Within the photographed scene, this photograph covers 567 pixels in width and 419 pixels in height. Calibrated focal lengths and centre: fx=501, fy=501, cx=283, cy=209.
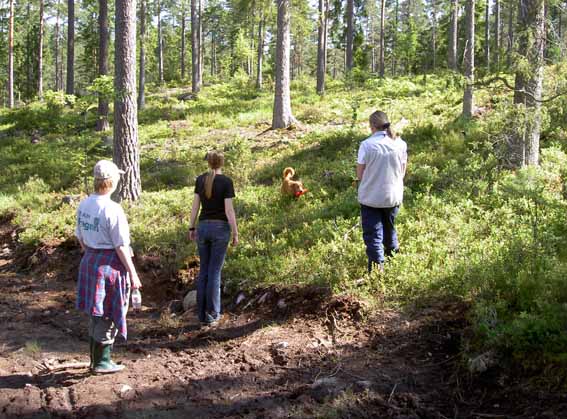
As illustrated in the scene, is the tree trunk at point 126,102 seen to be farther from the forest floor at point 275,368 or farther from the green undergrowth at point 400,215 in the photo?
the forest floor at point 275,368

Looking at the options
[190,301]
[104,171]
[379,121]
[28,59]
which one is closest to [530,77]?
[379,121]

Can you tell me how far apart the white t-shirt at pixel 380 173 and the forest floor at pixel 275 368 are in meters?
1.25

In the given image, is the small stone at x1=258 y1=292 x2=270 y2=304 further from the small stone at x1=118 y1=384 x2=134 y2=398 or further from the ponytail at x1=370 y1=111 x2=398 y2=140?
the ponytail at x1=370 y1=111 x2=398 y2=140

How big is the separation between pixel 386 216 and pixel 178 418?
3387mm

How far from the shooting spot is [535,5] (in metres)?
8.30

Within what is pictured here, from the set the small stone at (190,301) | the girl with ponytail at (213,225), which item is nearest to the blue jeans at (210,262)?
the girl with ponytail at (213,225)

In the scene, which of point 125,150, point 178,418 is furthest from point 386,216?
point 125,150

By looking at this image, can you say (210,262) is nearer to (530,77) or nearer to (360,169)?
(360,169)

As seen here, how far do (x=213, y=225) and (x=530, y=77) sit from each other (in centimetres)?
567

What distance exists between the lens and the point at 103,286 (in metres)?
4.66

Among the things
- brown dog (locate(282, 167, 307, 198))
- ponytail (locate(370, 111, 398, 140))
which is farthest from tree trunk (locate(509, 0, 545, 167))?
brown dog (locate(282, 167, 307, 198))

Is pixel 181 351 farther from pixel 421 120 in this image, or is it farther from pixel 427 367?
pixel 421 120

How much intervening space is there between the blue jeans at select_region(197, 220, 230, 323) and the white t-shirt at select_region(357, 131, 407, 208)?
178 cm

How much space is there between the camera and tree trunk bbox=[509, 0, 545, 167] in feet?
26.0
